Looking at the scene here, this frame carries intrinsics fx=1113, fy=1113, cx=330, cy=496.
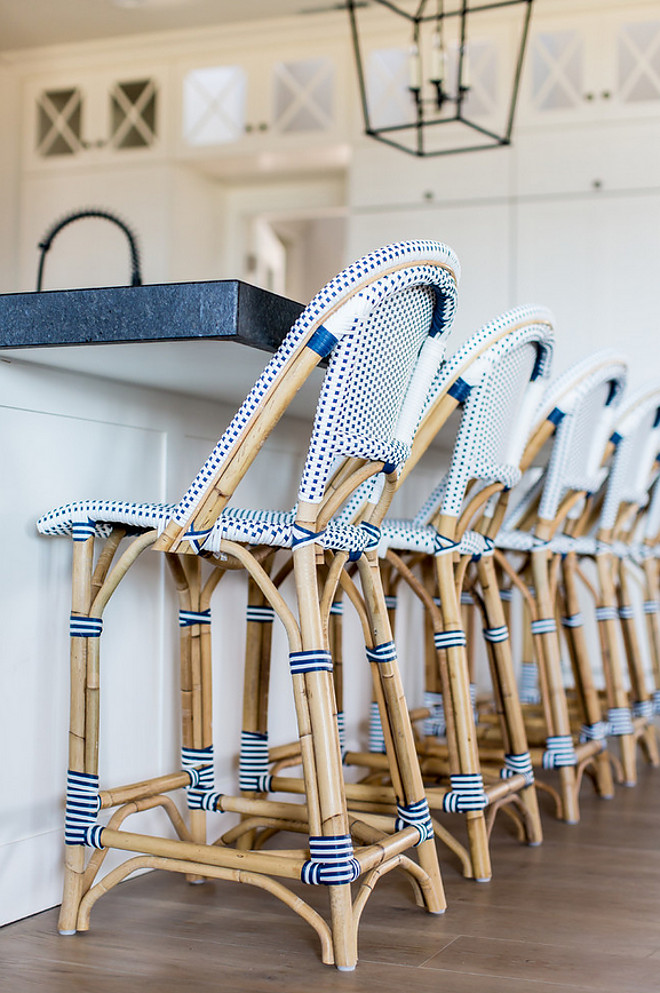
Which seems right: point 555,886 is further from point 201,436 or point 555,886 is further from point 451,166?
point 451,166

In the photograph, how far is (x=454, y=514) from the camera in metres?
1.77

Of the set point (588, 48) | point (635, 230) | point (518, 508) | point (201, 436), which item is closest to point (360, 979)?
point (201, 436)

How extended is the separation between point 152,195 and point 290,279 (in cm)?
84

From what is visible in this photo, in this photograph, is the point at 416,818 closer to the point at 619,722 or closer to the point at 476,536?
the point at 476,536

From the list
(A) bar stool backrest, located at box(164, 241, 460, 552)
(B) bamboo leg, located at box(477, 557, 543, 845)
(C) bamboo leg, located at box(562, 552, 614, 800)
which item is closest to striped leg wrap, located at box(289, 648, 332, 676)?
(A) bar stool backrest, located at box(164, 241, 460, 552)

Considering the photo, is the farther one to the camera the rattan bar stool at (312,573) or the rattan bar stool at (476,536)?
the rattan bar stool at (476,536)

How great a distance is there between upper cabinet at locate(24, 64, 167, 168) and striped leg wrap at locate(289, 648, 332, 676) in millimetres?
4058

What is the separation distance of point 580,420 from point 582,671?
1.77ft

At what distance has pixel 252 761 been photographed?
183 centimetres

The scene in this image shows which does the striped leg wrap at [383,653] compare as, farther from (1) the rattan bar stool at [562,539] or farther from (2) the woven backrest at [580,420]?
(2) the woven backrest at [580,420]

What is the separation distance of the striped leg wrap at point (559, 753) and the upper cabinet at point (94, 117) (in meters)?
3.61

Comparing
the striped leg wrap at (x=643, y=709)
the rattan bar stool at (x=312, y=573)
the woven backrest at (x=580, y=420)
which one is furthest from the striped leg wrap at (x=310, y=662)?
the striped leg wrap at (x=643, y=709)

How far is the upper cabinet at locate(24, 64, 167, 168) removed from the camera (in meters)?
4.95

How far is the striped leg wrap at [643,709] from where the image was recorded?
2783mm
